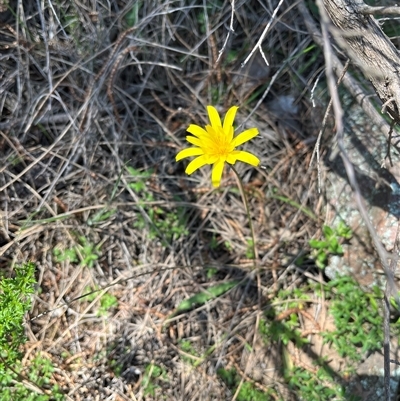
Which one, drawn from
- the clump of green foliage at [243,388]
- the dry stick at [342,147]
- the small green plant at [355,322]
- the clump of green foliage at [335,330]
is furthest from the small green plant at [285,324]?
the dry stick at [342,147]

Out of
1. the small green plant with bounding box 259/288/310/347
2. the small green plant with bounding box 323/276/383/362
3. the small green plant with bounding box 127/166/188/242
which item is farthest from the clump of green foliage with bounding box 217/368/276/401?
the small green plant with bounding box 127/166/188/242

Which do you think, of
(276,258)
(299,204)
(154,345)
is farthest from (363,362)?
(154,345)

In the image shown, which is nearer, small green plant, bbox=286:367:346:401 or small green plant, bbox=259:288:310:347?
small green plant, bbox=286:367:346:401

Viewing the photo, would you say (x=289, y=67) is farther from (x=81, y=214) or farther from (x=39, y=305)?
(x=39, y=305)

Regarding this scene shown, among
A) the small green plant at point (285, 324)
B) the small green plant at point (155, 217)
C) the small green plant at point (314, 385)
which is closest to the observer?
the small green plant at point (314, 385)

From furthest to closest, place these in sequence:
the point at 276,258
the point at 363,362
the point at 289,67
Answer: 1. the point at 289,67
2. the point at 276,258
3. the point at 363,362

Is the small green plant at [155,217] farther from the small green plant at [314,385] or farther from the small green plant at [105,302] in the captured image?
the small green plant at [314,385]

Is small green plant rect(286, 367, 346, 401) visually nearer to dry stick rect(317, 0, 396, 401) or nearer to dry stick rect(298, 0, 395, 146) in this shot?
dry stick rect(298, 0, 395, 146)

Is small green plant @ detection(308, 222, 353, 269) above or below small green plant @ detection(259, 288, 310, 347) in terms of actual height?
above
